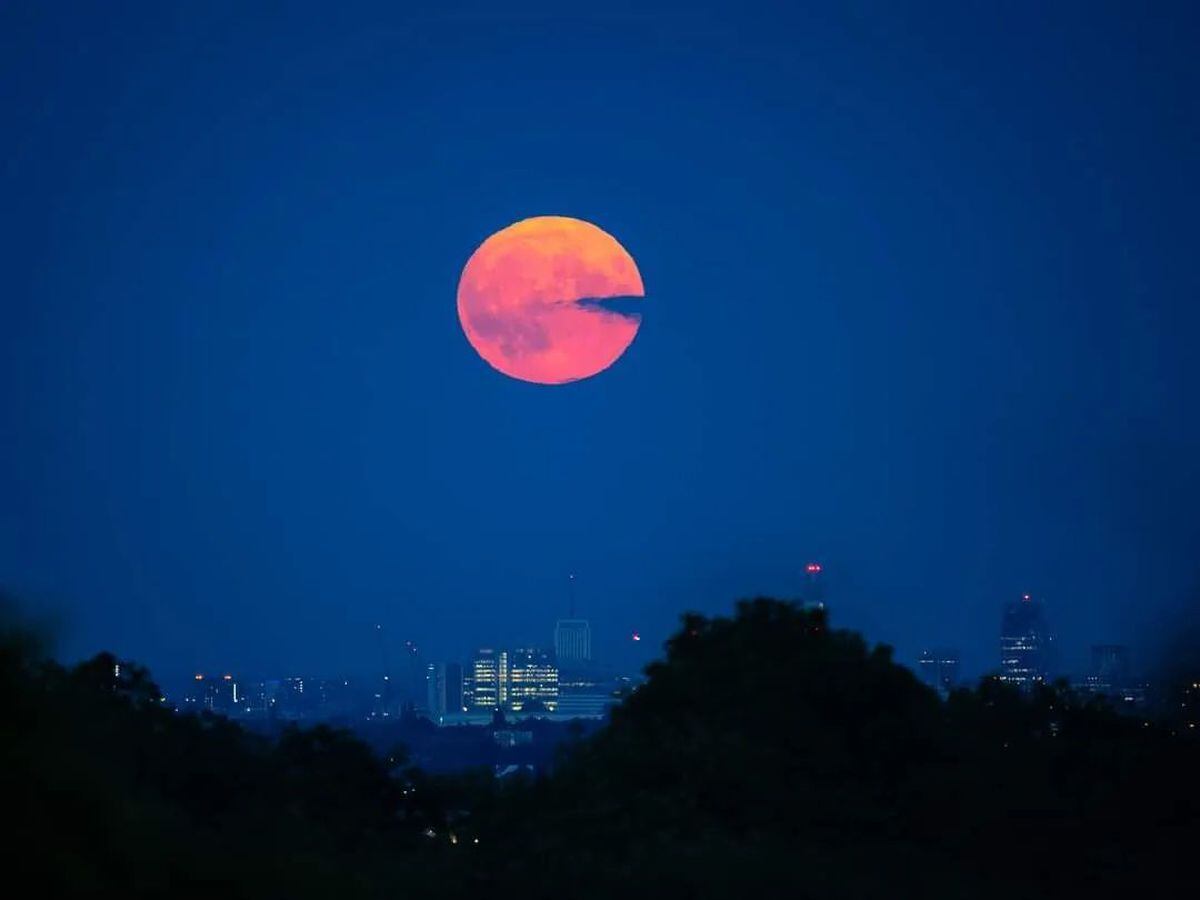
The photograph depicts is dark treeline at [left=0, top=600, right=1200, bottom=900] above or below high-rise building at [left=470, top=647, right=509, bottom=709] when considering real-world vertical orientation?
below

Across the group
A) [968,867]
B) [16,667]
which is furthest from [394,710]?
[16,667]

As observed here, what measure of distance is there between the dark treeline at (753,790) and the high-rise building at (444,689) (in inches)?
2572

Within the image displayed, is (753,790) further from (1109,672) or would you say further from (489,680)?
(489,680)

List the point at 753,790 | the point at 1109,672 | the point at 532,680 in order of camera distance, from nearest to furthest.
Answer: the point at 753,790
the point at 1109,672
the point at 532,680

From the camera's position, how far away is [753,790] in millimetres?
17391

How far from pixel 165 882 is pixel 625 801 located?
38.0ft

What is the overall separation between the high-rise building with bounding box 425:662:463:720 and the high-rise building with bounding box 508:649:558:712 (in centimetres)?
296

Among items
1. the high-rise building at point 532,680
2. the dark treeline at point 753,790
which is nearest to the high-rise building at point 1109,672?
the dark treeline at point 753,790

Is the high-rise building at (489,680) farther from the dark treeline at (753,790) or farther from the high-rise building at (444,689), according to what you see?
the dark treeline at (753,790)

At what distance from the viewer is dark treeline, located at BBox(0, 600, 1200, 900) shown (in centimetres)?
1384

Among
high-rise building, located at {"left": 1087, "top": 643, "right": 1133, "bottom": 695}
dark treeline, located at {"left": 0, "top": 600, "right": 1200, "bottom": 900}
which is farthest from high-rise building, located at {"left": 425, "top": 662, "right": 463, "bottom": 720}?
dark treeline, located at {"left": 0, "top": 600, "right": 1200, "bottom": 900}

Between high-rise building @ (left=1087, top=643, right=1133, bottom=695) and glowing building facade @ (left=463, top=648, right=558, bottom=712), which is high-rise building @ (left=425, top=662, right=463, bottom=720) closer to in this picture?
glowing building facade @ (left=463, top=648, right=558, bottom=712)

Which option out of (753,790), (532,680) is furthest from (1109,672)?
(532,680)

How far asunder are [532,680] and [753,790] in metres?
73.1
